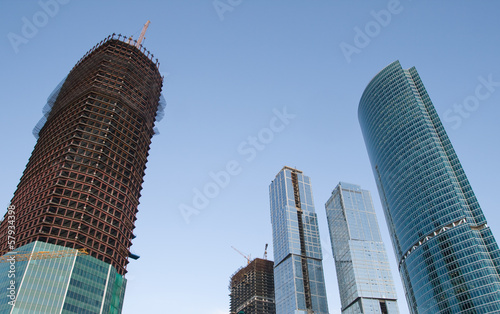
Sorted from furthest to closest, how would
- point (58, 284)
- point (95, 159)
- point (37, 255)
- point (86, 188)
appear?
point (95, 159) → point (86, 188) → point (37, 255) → point (58, 284)

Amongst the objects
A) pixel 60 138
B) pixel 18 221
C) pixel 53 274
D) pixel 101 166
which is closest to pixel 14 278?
pixel 53 274

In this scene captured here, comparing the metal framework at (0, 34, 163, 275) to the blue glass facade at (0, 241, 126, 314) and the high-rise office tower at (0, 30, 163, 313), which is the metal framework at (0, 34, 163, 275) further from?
the blue glass facade at (0, 241, 126, 314)

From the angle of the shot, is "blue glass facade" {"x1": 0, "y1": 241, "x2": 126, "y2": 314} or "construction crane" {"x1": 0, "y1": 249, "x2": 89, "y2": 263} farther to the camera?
"construction crane" {"x1": 0, "y1": 249, "x2": 89, "y2": 263}

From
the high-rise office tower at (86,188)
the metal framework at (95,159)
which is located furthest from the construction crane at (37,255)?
the metal framework at (95,159)

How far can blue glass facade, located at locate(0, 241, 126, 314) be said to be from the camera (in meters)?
112

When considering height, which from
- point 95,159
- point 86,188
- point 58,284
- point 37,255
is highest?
point 95,159

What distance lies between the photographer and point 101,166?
152625mm

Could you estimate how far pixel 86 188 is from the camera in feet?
473

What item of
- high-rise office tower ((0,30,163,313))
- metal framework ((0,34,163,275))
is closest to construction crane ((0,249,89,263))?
high-rise office tower ((0,30,163,313))

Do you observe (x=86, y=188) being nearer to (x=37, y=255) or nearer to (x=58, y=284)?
(x=37, y=255)

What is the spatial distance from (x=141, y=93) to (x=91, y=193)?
5555 cm

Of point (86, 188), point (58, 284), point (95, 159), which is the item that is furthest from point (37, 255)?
point (95, 159)

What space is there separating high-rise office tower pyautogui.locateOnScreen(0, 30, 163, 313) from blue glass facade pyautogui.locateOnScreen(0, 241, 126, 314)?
9.8 inches

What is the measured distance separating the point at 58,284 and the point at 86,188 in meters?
36.1
